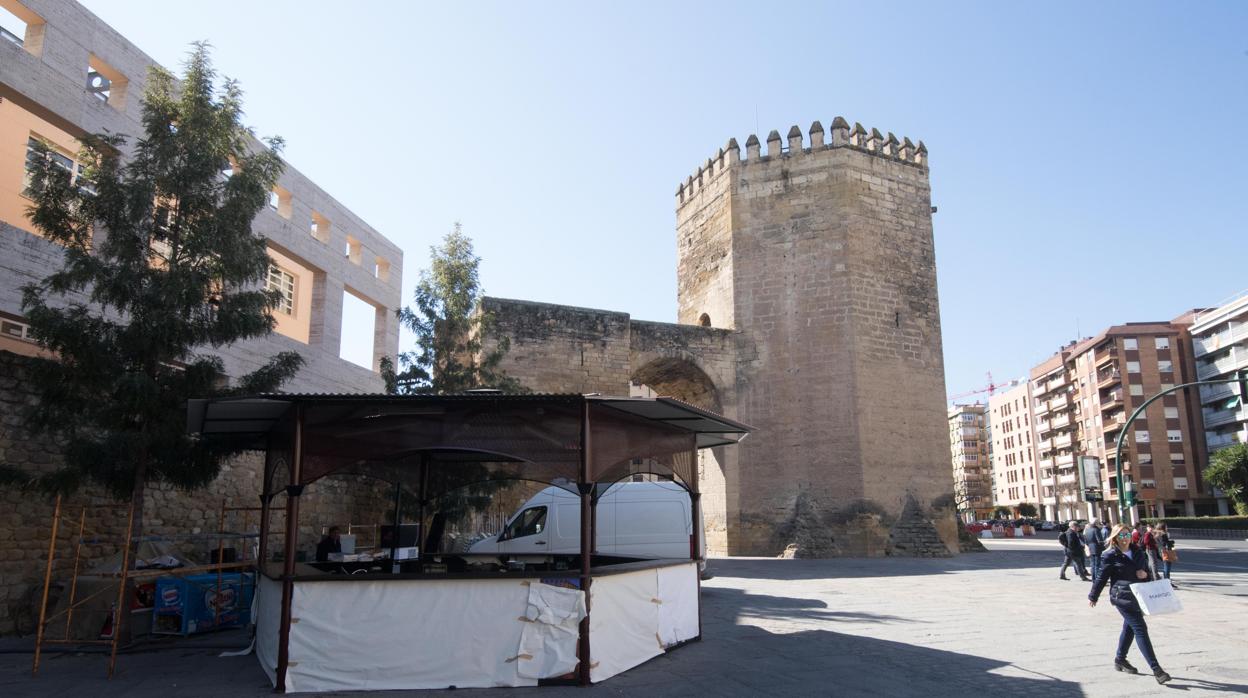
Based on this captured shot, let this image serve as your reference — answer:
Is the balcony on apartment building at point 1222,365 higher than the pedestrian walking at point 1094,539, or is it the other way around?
the balcony on apartment building at point 1222,365

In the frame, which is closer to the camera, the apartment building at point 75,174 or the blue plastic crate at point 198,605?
the blue plastic crate at point 198,605

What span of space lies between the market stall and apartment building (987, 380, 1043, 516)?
3202 inches

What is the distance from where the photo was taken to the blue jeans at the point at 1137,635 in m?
6.05

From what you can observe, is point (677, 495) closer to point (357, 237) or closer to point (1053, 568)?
point (1053, 568)

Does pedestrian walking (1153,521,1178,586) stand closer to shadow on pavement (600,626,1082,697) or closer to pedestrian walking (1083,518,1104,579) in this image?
pedestrian walking (1083,518,1104,579)

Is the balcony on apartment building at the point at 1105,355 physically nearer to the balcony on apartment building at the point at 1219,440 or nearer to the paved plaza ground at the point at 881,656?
the balcony on apartment building at the point at 1219,440

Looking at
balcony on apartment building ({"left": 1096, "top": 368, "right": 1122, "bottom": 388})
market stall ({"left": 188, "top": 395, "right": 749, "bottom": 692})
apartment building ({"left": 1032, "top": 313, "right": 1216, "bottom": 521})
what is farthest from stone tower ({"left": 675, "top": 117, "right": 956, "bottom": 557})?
balcony on apartment building ({"left": 1096, "top": 368, "right": 1122, "bottom": 388})

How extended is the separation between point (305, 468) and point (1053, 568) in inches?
654

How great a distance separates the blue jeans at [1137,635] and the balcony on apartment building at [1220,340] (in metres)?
58.3

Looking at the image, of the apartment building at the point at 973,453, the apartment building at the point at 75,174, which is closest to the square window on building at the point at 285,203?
the apartment building at the point at 75,174

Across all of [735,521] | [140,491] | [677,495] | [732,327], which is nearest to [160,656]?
[140,491]

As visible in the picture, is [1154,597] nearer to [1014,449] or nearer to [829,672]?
[829,672]

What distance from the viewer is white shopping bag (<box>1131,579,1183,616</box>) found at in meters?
6.11

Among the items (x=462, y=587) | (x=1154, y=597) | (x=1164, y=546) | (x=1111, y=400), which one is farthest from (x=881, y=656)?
(x=1111, y=400)
